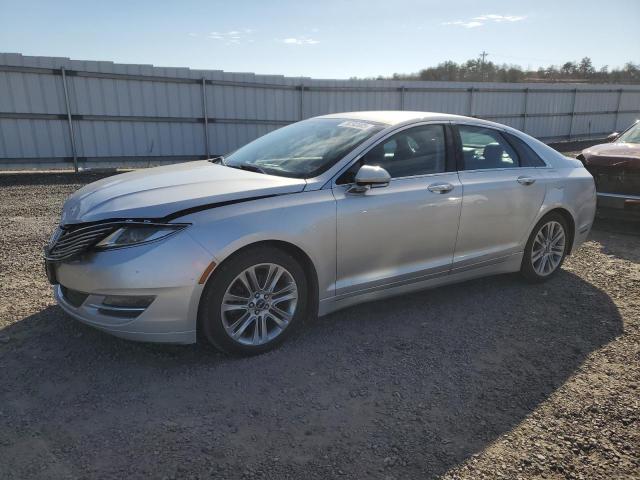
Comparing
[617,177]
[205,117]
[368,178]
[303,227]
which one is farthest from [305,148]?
[205,117]

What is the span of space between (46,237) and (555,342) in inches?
213

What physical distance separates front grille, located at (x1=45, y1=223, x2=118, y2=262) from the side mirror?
1.62 metres

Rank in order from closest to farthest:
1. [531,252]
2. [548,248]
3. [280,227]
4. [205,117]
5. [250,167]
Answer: [280,227], [250,167], [531,252], [548,248], [205,117]

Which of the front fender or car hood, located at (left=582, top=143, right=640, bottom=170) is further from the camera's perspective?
car hood, located at (left=582, top=143, right=640, bottom=170)

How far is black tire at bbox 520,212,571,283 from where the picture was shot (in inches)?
189

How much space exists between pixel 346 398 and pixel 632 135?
732 centimetres

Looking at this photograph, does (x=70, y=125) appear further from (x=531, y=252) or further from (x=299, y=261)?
(x=531, y=252)

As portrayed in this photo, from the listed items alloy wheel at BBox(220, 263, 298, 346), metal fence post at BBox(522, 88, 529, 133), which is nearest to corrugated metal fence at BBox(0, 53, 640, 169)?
metal fence post at BBox(522, 88, 529, 133)

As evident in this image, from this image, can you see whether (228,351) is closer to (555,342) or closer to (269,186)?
(269,186)

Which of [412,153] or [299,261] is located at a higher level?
[412,153]

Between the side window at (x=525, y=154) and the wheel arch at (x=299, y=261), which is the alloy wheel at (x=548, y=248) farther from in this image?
the wheel arch at (x=299, y=261)

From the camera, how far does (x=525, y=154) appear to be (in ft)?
15.8

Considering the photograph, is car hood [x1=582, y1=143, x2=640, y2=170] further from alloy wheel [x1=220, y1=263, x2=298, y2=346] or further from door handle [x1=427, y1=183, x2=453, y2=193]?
alloy wheel [x1=220, y1=263, x2=298, y2=346]

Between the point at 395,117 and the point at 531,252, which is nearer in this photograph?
the point at 395,117
